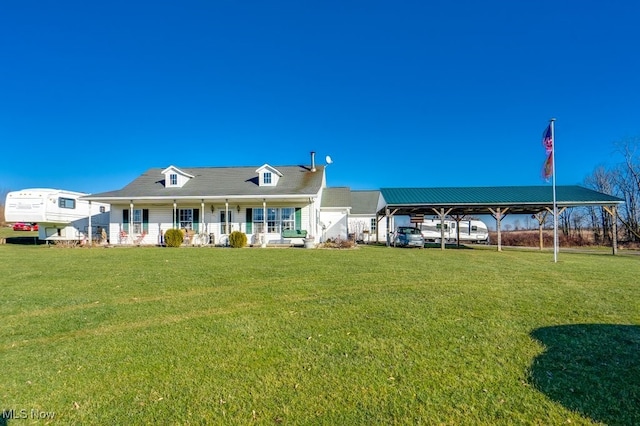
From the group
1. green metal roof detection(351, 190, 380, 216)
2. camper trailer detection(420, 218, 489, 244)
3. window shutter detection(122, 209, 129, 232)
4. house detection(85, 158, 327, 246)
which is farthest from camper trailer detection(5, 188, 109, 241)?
camper trailer detection(420, 218, 489, 244)

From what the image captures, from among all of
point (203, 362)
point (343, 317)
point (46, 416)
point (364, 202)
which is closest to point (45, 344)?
point (46, 416)

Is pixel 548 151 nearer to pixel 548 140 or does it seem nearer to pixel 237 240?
pixel 548 140

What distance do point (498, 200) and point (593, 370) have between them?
1792 cm

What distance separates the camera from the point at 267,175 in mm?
22406

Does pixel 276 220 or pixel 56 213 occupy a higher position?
pixel 56 213

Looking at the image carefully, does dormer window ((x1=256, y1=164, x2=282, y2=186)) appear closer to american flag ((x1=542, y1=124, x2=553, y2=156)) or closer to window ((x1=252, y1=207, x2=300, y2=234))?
window ((x1=252, y1=207, x2=300, y2=234))

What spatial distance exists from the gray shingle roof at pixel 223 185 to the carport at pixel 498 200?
5.42 m

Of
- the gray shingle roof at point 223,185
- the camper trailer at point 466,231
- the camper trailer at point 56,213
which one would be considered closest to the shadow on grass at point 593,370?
the gray shingle roof at point 223,185

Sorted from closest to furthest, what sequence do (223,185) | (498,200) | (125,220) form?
(498,200)
(125,220)
(223,185)

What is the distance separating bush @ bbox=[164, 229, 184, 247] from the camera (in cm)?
1973

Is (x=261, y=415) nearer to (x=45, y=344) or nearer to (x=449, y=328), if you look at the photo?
(x=449, y=328)

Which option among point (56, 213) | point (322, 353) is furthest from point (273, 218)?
point (322, 353)

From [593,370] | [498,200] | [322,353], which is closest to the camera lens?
[593,370]

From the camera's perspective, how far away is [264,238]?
19.8 metres
